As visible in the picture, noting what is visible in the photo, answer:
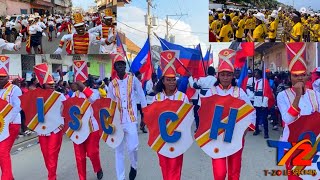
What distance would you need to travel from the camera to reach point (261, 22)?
13477 mm

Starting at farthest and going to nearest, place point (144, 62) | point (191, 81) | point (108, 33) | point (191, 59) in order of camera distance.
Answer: point (108, 33), point (191, 59), point (191, 81), point (144, 62)

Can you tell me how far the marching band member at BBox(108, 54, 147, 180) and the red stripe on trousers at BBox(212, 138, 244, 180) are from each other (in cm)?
172

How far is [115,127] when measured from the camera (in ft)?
20.0

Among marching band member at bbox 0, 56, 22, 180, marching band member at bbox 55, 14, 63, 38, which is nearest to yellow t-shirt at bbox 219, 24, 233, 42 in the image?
marching band member at bbox 55, 14, 63, 38

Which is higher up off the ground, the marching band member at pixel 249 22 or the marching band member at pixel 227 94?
the marching band member at pixel 249 22

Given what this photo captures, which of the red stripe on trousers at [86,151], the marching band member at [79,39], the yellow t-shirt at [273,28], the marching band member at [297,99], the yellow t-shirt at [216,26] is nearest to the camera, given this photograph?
the marching band member at [297,99]

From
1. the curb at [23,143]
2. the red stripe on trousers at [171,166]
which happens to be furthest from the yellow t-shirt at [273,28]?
the red stripe on trousers at [171,166]

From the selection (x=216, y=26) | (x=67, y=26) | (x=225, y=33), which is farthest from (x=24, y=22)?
A: (x=225, y=33)

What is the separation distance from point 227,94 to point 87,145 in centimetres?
245

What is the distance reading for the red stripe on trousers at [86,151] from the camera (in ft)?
20.3

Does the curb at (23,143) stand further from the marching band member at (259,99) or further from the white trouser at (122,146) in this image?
the marching band member at (259,99)

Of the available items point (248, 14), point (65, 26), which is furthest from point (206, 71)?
point (65, 26)

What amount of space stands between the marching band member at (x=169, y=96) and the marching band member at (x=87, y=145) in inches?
59.3

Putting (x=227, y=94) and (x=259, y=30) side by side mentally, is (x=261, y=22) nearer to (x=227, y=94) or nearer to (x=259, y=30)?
(x=259, y=30)
